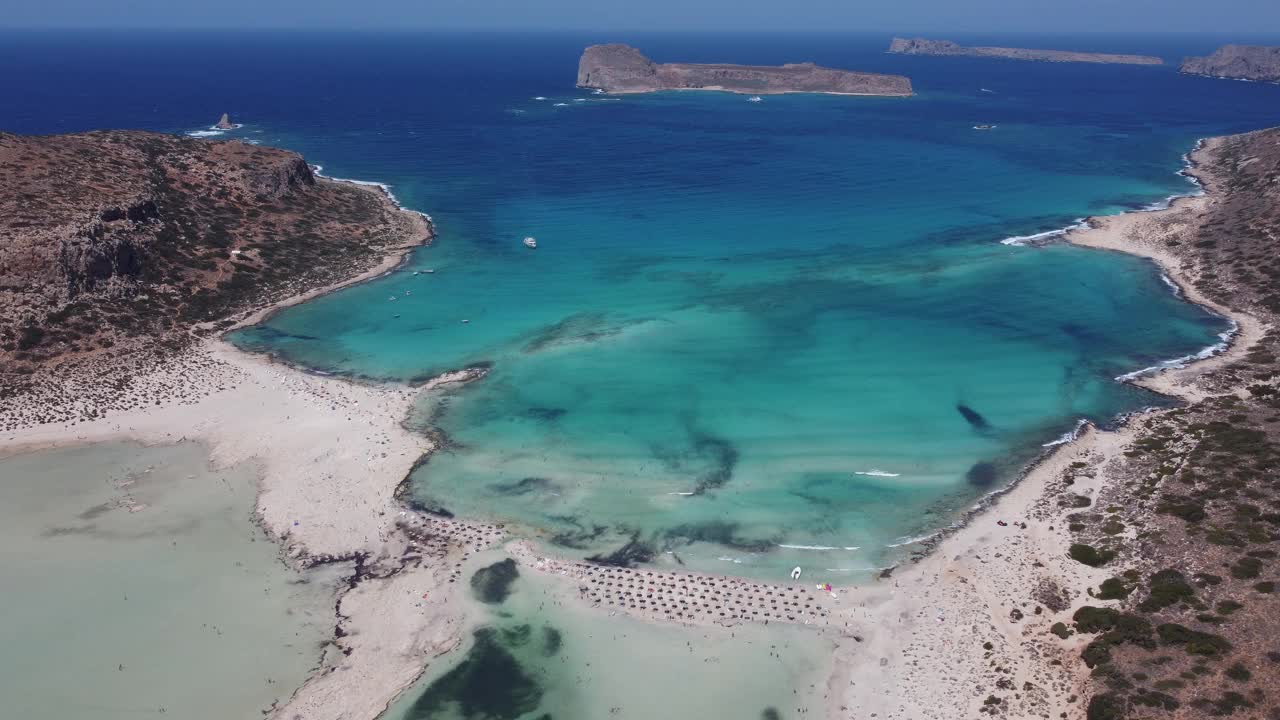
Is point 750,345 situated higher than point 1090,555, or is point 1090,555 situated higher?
point 750,345

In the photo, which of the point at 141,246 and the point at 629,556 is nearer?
the point at 629,556

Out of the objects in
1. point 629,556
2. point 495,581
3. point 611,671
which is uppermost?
point 629,556

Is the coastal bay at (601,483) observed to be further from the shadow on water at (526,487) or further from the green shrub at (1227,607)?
the green shrub at (1227,607)

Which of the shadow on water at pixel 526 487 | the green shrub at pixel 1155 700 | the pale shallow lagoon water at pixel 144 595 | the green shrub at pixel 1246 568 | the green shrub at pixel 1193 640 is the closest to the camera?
the green shrub at pixel 1155 700

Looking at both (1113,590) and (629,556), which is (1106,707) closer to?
(1113,590)

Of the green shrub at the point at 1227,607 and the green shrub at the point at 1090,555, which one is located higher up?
the green shrub at the point at 1227,607

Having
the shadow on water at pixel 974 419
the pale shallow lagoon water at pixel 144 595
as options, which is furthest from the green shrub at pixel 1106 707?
the pale shallow lagoon water at pixel 144 595

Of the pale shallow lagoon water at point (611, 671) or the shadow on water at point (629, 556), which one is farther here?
the shadow on water at point (629, 556)

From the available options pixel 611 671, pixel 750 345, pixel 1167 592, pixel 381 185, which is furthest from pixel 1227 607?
pixel 381 185
